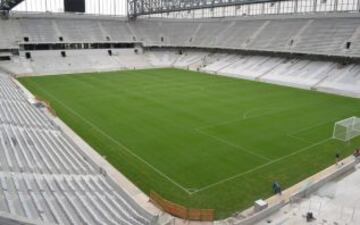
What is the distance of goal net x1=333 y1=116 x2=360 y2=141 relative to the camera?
70.9 feet

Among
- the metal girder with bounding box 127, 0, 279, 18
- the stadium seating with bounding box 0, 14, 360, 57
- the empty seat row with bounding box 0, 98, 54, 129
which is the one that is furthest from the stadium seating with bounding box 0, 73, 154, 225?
the metal girder with bounding box 127, 0, 279, 18

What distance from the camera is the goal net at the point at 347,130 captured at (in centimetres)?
2161

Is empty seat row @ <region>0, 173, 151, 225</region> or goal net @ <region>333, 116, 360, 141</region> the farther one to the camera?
goal net @ <region>333, 116, 360, 141</region>

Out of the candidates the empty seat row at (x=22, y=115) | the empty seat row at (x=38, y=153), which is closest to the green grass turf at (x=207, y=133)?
A: the empty seat row at (x=22, y=115)

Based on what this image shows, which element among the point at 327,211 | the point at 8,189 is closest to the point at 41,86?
the point at 8,189

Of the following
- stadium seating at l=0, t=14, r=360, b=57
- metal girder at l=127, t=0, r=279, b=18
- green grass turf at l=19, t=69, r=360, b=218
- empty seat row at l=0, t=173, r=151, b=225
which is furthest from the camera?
metal girder at l=127, t=0, r=279, b=18

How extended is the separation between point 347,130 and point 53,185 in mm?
18675

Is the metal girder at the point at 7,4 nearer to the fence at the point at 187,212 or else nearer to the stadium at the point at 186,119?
the stadium at the point at 186,119

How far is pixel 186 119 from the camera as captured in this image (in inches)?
1014

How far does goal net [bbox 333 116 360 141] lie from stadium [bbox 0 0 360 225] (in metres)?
0.14

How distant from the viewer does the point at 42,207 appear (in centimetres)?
981

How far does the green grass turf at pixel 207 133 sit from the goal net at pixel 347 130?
50 cm

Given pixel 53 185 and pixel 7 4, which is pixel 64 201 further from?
pixel 7 4

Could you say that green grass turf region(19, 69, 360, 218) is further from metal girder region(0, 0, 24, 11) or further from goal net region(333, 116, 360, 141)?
metal girder region(0, 0, 24, 11)
